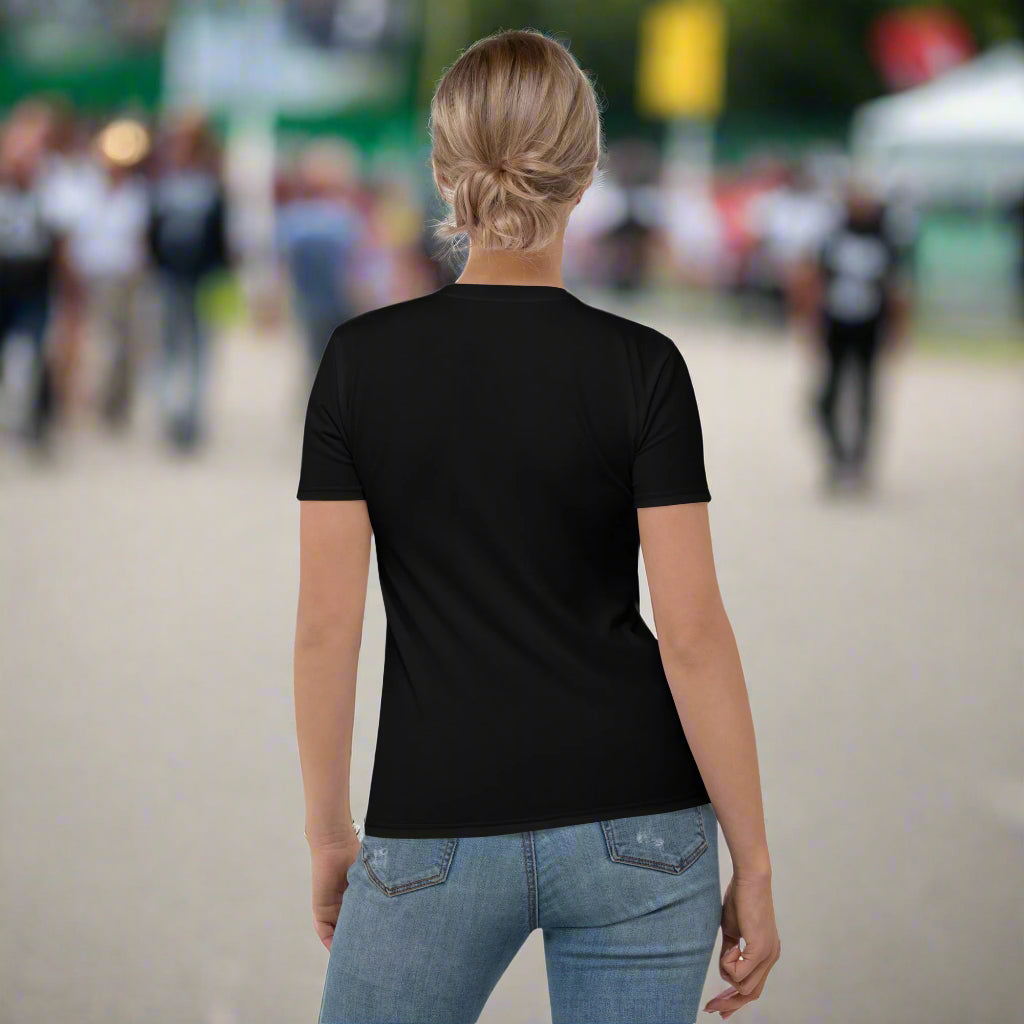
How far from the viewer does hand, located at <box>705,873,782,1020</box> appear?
1.81 meters

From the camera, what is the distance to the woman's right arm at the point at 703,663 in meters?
1.69

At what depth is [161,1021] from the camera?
3.40m

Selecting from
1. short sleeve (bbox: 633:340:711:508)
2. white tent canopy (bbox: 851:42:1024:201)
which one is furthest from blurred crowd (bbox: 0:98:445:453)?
white tent canopy (bbox: 851:42:1024:201)

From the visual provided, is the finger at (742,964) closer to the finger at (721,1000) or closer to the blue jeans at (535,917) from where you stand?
the finger at (721,1000)

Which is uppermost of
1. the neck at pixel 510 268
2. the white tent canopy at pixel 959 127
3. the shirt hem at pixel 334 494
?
the white tent canopy at pixel 959 127

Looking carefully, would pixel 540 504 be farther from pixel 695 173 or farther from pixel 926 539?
pixel 695 173

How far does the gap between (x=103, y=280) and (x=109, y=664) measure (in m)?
6.38

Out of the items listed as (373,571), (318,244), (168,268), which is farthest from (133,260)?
(373,571)

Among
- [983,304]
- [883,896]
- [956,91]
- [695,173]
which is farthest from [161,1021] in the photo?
[695,173]

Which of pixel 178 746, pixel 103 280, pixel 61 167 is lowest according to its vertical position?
pixel 178 746

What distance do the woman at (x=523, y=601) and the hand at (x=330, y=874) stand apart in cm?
15

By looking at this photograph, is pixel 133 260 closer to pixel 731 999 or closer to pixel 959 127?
pixel 731 999

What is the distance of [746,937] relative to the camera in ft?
6.00

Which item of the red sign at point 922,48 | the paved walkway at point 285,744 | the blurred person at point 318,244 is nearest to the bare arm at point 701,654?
the paved walkway at point 285,744
